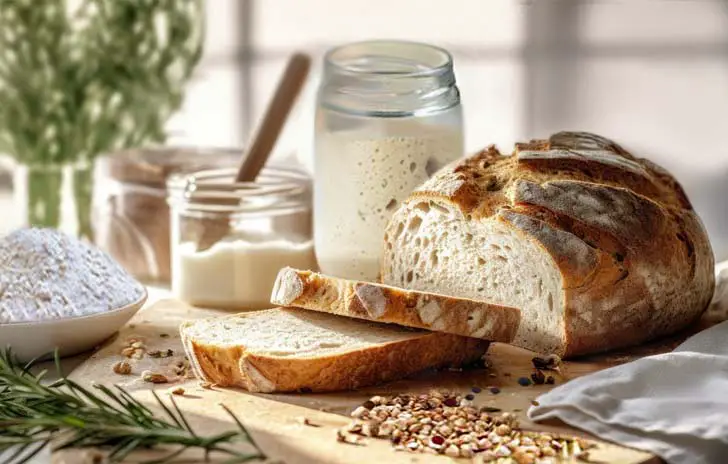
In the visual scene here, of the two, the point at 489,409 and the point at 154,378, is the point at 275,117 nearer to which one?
the point at 154,378

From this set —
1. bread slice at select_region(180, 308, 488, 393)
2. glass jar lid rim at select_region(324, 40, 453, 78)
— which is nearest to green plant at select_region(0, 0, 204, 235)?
glass jar lid rim at select_region(324, 40, 453, 78)

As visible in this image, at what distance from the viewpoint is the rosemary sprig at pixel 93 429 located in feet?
4.15

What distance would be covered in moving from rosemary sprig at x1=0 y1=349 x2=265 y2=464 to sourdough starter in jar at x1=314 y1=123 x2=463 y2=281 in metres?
0.71

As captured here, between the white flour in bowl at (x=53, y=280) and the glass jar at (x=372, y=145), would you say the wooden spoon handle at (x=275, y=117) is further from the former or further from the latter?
the white flour in bowl at (x=53, y=280)

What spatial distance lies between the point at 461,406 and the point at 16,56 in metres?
1.61

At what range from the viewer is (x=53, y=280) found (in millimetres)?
1779

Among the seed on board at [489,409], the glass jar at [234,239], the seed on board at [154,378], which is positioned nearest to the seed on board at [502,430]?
the seed on board at [489,409]

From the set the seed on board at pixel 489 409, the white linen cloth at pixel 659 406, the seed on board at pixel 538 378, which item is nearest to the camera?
the white linen cloth at pixel 659 406

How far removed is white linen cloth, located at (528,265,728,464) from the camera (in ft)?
4.41

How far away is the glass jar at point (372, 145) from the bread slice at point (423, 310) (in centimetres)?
36

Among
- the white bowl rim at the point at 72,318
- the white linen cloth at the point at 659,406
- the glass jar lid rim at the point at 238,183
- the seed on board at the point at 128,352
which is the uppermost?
the glass jar lid rim at the point at 238,183

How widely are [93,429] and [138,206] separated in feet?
3.90

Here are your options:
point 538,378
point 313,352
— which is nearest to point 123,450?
point 313,352

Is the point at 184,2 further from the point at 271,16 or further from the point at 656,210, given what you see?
the point at 271,16
